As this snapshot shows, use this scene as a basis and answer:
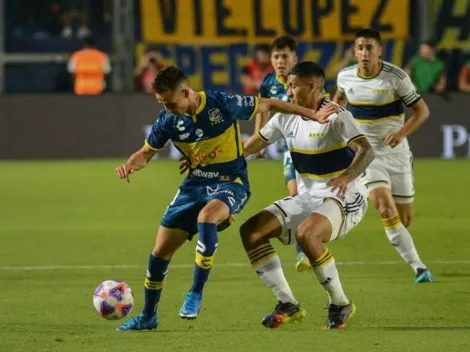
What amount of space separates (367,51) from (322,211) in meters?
2.87

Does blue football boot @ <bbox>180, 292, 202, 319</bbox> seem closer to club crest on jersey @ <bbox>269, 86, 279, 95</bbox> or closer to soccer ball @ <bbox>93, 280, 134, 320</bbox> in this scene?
soccer ball @ <bbox>93, 280, 134, 320</bbox>

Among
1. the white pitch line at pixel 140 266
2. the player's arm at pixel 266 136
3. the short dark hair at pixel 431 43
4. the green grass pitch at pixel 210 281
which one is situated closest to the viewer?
the green grass pitch at pixel 210 281

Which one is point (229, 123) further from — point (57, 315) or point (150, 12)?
point (150, 12)

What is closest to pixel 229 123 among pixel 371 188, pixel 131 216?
pixel 371 188

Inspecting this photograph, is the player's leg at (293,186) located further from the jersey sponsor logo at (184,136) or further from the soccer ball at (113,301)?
the soccer ball at (113,301)

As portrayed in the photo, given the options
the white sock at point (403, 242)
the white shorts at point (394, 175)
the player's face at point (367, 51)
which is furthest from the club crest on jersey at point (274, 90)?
the white sock at point (403, 242)

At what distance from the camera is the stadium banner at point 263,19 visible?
2603cm

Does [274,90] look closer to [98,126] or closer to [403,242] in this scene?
[403,242]

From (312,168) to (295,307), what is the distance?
1.01 metres

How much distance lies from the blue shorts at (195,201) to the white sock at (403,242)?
258cm

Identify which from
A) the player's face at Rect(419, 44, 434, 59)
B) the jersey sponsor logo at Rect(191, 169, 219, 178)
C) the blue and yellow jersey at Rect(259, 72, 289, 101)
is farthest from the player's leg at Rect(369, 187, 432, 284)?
the player's face at Rect(419, 44, 434, 59)

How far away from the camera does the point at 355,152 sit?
29.5 feet

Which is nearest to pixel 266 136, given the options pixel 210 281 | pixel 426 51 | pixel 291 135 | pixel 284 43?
pixel 291 135

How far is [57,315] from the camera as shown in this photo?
9414mm
